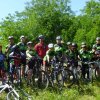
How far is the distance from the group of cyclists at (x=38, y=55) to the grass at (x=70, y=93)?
28.8 inches

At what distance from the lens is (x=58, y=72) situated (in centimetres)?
1261

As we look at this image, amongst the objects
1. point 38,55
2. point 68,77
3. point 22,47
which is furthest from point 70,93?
point 22,47

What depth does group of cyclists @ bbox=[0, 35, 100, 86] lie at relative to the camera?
12.2 meters

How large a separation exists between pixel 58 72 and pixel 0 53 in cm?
227

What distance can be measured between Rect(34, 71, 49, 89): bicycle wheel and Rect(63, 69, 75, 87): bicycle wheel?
0.69m

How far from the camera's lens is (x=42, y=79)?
41.2 feet

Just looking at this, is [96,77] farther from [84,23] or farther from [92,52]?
[84,23]

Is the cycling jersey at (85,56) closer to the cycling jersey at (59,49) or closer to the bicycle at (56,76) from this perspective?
the cycling jersey at (59,49)

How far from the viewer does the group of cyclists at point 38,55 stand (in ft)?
40.2

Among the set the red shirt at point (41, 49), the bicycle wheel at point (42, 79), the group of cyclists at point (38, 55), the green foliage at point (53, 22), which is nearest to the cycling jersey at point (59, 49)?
the group of cyclists at point (38, 55)

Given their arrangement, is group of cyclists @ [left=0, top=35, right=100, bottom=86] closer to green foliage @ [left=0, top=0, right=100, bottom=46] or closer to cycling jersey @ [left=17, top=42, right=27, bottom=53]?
cycling jersey @ [left=17, top=42, right=27, bottom=53]

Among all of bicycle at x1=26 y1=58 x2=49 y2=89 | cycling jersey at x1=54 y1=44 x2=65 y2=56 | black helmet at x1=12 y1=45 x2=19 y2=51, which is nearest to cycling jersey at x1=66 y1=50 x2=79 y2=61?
cycling jersey at x1=54 y1=44 x2=65 y2=56

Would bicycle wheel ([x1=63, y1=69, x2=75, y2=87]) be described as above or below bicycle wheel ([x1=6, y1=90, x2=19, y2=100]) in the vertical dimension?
above

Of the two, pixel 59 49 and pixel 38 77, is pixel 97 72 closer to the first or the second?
pixel 59 49
